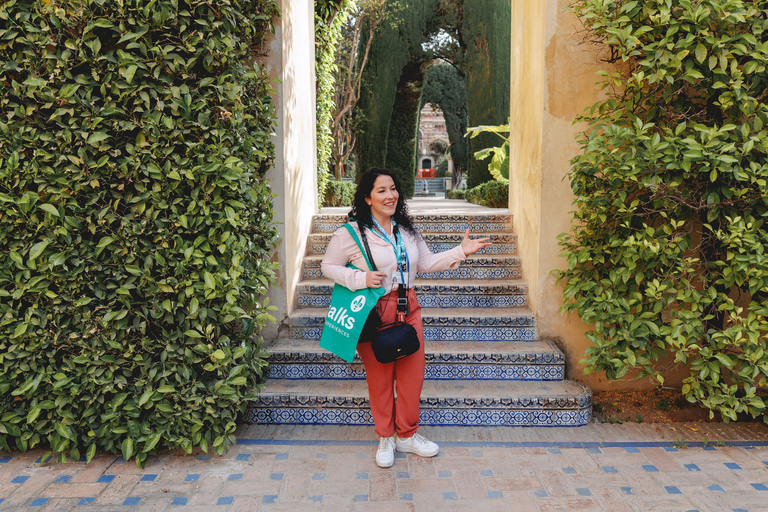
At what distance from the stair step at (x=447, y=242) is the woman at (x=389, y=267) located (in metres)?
2.16

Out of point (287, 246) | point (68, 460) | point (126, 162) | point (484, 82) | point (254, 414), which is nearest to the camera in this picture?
point (126, 162)

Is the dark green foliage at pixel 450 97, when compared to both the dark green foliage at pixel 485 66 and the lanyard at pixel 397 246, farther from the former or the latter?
the lanyard at pixel 397 246

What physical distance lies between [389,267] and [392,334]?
1.30ft

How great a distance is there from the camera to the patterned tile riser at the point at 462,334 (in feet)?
13.5

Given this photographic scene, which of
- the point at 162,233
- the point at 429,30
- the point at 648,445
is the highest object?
the point at 429,30

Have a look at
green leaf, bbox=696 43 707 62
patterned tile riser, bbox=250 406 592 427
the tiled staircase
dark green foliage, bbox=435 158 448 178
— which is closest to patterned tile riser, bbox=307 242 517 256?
the tiled staircase

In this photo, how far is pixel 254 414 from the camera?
3.51 m

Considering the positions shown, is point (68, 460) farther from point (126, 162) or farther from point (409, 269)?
point (409, 269)

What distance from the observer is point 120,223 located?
2.88 m

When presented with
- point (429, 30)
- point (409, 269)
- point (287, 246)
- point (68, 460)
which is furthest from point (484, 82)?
point (68, 460)

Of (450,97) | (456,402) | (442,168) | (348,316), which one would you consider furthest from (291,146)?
(442,168)

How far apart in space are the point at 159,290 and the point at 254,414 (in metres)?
1.19

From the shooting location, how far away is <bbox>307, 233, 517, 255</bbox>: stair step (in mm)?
5090

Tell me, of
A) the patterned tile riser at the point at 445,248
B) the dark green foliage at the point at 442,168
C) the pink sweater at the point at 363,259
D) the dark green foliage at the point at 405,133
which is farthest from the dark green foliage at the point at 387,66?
the dark green foliage at the point at 442,168
